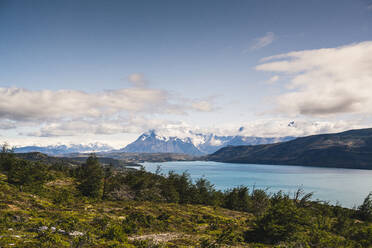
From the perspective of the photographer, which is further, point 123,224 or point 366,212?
point 366,212

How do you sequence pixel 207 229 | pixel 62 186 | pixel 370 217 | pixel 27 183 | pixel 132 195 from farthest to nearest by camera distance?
pixel 370 217 → pixel 132 195 → pixel 62 186 → pixel 27 183 → pixel 207 229

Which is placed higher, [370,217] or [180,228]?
[180,228]

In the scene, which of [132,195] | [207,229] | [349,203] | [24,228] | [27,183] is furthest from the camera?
[349,203]

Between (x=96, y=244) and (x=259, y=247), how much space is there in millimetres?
18316

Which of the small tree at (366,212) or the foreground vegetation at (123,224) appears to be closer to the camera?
the foreground vegetation at (123,224)

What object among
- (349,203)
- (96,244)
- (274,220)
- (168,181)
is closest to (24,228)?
(96,244)

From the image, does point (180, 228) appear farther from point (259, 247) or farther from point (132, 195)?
point (132, 195)

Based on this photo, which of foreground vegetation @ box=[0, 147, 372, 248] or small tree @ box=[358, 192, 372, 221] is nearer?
foreground vegetation @ box=[0, 147, 372, 248]

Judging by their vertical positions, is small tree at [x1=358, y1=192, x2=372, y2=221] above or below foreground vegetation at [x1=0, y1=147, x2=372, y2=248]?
below

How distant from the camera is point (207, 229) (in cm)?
3684

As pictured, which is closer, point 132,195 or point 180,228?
point 180,228

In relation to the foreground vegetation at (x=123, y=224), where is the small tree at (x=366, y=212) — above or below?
below

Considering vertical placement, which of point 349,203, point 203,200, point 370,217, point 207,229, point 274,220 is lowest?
point 349,203

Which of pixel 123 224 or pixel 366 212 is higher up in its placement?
pixel 123 224
